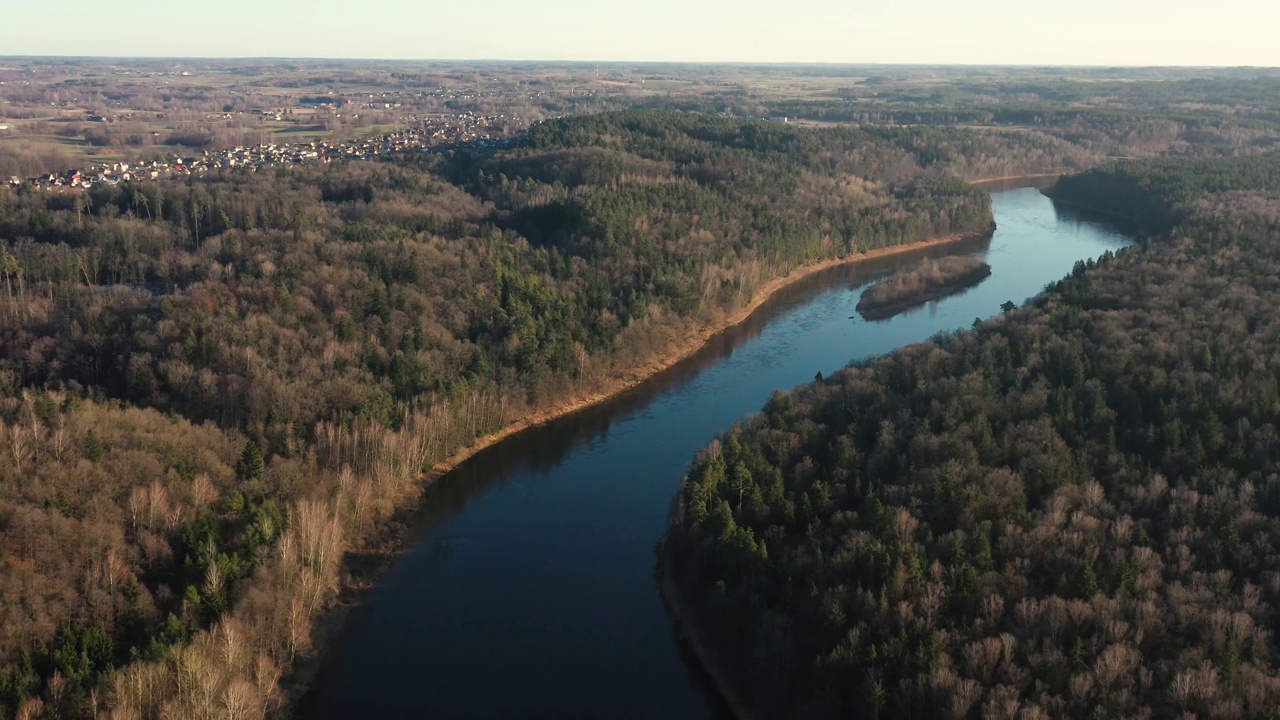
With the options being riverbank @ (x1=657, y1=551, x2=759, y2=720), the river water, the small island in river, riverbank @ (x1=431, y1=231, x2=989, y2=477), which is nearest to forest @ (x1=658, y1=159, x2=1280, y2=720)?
riverbank @ (x1=657, y1=551, x2=759, y2=720)

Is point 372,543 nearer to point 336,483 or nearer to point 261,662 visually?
point 336,483

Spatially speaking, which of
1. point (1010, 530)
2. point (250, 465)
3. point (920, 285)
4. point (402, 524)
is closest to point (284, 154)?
point (920, 285)

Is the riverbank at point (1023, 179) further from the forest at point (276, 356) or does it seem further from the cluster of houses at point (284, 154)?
the cluster of houses at point (284, 154)

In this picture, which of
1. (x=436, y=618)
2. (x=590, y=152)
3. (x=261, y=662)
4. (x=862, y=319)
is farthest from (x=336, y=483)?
(x=590, y=152)

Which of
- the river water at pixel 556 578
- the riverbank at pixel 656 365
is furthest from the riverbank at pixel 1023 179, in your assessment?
the river water at pixel 556 578

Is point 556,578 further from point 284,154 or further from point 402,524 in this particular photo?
point 284,154
